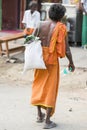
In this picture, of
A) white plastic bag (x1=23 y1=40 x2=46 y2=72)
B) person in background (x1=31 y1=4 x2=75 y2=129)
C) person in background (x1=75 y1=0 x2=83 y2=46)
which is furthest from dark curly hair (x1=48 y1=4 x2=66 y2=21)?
person in background (x1=75 y1=0 x2=83 y2=46)

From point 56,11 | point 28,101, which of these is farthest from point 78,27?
point 56,11

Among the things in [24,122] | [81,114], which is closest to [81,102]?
[81,114]

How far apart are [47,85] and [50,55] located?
1.26 ft

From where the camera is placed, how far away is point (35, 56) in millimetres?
6617

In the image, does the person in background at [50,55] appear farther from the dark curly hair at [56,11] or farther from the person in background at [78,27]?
the person in background at [78,27]

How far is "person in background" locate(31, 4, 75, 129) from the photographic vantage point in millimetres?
6613

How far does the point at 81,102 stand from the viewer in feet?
27.0

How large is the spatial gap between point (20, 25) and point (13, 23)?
0.26m

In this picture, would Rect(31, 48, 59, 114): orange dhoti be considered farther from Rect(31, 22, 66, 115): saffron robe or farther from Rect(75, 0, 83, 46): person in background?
Rect(75, 0, 83, 46): person in background

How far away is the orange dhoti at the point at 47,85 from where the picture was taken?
22.0 ft

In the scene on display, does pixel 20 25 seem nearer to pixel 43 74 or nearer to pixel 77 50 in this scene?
pixel 77 50

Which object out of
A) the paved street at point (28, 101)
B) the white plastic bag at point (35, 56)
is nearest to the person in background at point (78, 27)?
the paved street at point (28, 101)

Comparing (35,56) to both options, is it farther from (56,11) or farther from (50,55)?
(56,11)

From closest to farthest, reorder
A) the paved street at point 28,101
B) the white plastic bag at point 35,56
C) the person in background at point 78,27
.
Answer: the white plastic bag at point 35,56 < the paved street at point 28,101 < the person in background at point 78,27
